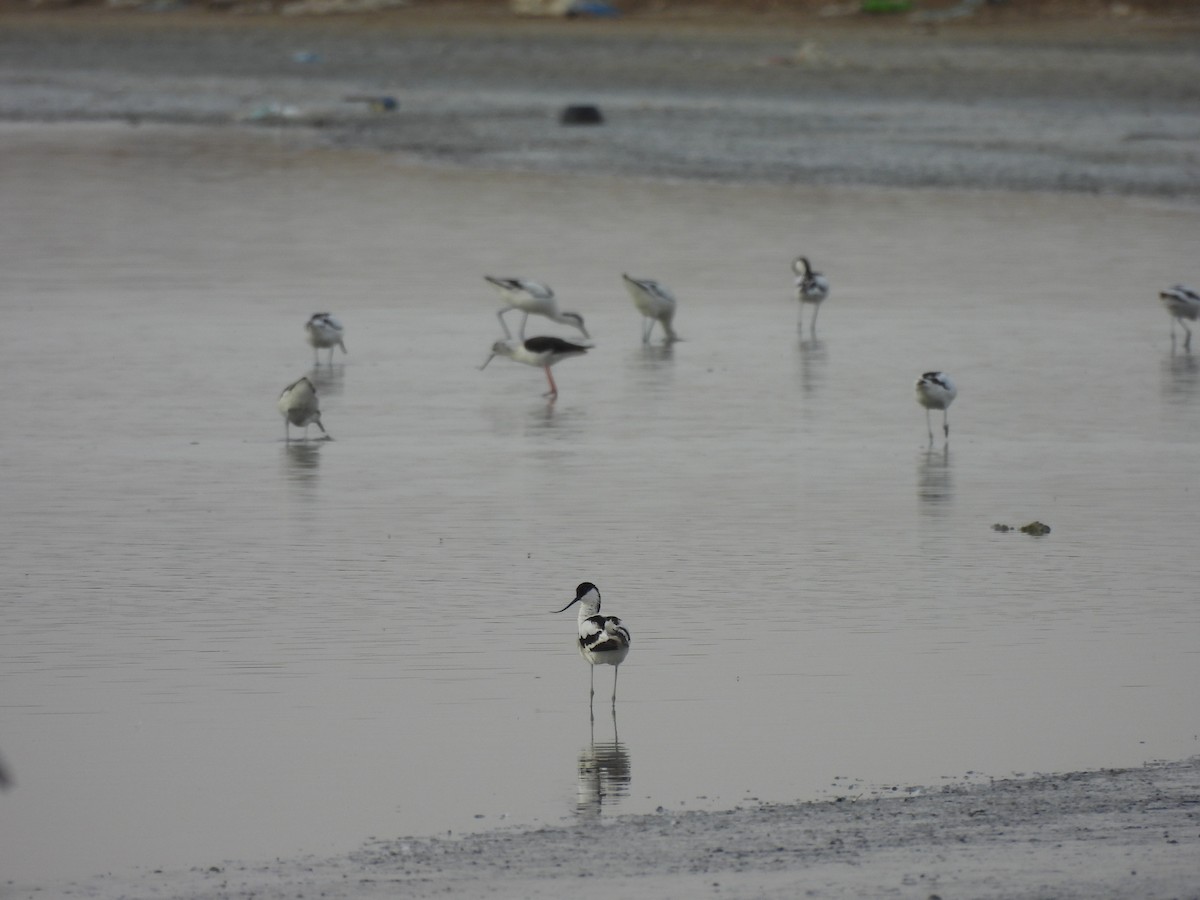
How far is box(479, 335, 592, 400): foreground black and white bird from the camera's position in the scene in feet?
55.9

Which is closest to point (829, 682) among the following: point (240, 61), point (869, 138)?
point (869, 138)

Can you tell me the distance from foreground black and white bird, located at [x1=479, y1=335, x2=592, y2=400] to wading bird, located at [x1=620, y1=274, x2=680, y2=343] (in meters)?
1.40

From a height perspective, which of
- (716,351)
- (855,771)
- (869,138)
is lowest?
(855,771)

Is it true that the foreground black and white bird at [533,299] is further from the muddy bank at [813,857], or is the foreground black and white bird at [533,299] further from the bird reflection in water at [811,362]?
the muddy bank at [813,857]

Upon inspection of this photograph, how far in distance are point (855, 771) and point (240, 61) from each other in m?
54.2

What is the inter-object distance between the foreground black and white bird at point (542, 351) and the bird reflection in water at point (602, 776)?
8.71 meters

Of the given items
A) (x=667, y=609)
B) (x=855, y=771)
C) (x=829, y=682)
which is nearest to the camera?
(x=855, y=771)

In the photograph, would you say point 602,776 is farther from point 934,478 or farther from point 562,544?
point 934,478

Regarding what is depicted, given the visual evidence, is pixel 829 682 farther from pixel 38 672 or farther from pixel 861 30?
pixel 861 30

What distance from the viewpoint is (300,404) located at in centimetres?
1452

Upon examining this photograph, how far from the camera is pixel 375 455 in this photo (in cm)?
1431

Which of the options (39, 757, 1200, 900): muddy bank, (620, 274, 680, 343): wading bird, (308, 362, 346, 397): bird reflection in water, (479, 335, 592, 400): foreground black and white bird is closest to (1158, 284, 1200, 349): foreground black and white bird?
(620, 274, 680, 343): wading bird

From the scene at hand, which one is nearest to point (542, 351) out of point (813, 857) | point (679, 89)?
point (813, 857)

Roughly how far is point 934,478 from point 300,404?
13.2 feet
